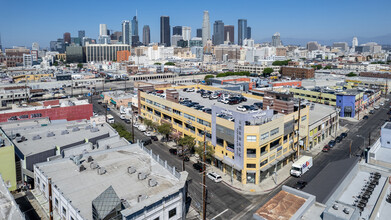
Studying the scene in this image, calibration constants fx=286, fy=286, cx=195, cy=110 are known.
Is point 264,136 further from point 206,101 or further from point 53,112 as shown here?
point 53,112

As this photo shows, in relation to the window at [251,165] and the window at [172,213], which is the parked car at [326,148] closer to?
the window at [251,165]

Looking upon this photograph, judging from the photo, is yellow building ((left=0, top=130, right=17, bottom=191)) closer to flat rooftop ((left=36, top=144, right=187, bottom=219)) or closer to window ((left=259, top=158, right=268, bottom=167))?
flat rooftop ((left=36, top=144, right=187, bottom=219))

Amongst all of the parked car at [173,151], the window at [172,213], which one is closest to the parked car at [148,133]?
the parked car at [173,151]

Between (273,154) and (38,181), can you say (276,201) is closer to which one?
(273,154)

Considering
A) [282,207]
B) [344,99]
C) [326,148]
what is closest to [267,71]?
[344,99]

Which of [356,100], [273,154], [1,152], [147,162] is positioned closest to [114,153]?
[147,162]
